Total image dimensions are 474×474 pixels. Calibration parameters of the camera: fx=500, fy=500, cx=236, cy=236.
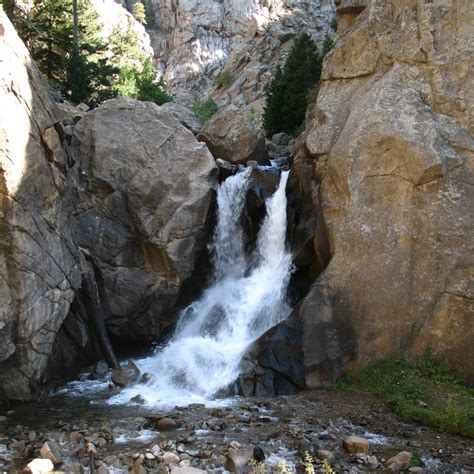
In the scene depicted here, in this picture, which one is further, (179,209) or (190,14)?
(190,14)

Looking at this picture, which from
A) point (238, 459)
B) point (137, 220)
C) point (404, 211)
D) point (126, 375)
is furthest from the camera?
point (137, 220)

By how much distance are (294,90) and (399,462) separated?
2286 centimetres

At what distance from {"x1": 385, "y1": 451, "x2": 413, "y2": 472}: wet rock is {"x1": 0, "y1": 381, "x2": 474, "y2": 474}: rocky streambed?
16 millimetres

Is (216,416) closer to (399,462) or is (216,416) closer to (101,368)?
(399,462)

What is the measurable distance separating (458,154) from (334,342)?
Answer: 5515 mm

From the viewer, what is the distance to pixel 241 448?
27.1ft

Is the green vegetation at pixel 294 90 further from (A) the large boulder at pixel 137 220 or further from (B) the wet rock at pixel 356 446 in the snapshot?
(B) the wet rock at pixel 356 446

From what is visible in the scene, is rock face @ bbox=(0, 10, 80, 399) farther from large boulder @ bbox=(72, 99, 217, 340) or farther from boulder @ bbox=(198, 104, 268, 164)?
boulder @ bbox=(198, 104, 268, 164)

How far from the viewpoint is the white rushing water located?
1251cm

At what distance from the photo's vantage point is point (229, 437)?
9.08 meters

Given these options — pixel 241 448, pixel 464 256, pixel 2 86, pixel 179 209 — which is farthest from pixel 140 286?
pixel 464 256

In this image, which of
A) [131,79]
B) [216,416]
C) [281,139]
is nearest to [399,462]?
[216,416]

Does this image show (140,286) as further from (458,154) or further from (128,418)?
(458,154)

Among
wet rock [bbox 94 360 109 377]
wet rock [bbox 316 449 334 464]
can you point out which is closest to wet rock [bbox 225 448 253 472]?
wet rock [bbox 316 449 334 464]
